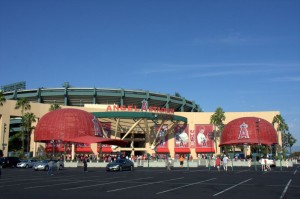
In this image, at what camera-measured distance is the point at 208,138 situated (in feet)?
308

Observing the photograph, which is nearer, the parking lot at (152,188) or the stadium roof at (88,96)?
the parking lot at (152,188)

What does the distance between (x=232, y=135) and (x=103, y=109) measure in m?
34.5

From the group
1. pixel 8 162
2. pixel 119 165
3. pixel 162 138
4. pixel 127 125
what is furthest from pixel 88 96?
pixel 119 165

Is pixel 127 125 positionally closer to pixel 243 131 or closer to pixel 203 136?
pixel 203 136

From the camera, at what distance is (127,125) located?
309 feet

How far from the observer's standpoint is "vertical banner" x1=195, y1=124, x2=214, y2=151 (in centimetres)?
9269

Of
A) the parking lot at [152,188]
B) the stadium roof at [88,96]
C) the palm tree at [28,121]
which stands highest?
the stadium roof at [88,96]

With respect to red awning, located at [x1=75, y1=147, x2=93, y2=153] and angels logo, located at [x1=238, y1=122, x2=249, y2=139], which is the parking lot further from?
red awning, located at [x1=75, y1=147, x2=93, y2=153]

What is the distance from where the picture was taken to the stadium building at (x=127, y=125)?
6539 cm

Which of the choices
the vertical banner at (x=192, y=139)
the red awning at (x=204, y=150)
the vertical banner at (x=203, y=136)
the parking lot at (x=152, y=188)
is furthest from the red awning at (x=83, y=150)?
the parking lot at (x=152, y=188)

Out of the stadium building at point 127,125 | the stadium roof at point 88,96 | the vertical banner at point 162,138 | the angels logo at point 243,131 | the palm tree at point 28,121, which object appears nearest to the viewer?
the stadium building at point 127,125

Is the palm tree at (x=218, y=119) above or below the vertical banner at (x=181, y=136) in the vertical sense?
above

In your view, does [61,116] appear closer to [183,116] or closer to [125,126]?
[125,126]

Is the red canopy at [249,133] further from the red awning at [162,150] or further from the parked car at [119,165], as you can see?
the parked car at [119,165]
